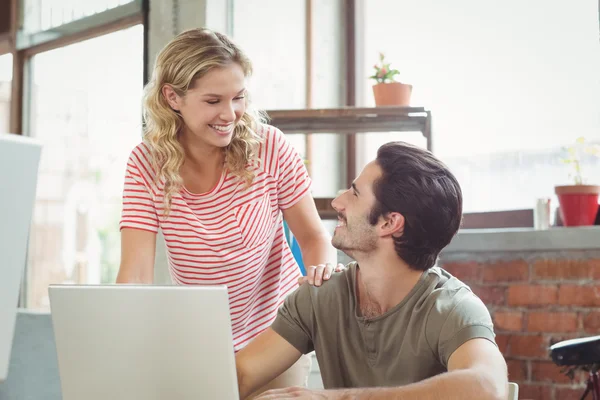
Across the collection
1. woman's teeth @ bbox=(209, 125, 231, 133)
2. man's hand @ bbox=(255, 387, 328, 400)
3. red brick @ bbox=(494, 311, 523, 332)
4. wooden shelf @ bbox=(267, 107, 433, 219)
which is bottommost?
red brick @ bbox=(494, 311, 523, 332)

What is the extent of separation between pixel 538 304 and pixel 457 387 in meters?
1.65

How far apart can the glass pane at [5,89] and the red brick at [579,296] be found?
338 cm

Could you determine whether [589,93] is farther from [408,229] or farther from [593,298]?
[408,229]

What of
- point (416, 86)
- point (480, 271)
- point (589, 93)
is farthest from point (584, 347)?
point (416, 86)

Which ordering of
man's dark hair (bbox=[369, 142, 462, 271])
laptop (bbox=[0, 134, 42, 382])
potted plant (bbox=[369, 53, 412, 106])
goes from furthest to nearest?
potted plant (bbox=[369, 53, 412, 106]), man's dark hair (bbox=[369, 142, 462, 271]), laptop (bbox=[0, 134, 42, 382])

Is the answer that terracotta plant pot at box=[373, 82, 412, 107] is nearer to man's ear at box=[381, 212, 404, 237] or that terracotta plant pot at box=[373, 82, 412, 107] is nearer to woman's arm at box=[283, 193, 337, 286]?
woman's arm at box=[283, 193, 337, 286]

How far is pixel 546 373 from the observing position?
2676mm

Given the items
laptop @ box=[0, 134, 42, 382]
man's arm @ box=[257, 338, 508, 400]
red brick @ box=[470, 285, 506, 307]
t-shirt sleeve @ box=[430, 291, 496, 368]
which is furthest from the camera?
red brick @ box=[470, 285, 506, 307]

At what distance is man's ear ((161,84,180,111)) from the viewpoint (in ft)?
5.38

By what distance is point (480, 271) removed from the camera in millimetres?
2828

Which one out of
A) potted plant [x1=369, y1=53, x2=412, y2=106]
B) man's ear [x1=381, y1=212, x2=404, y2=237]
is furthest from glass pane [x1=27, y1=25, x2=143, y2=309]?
man's ear [x1=381, y1=212, x2=404, y2=237]

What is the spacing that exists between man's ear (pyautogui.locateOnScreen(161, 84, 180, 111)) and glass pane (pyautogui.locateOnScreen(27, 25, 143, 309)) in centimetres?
232

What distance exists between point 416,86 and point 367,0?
0.48m

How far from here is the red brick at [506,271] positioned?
8.93 ft
